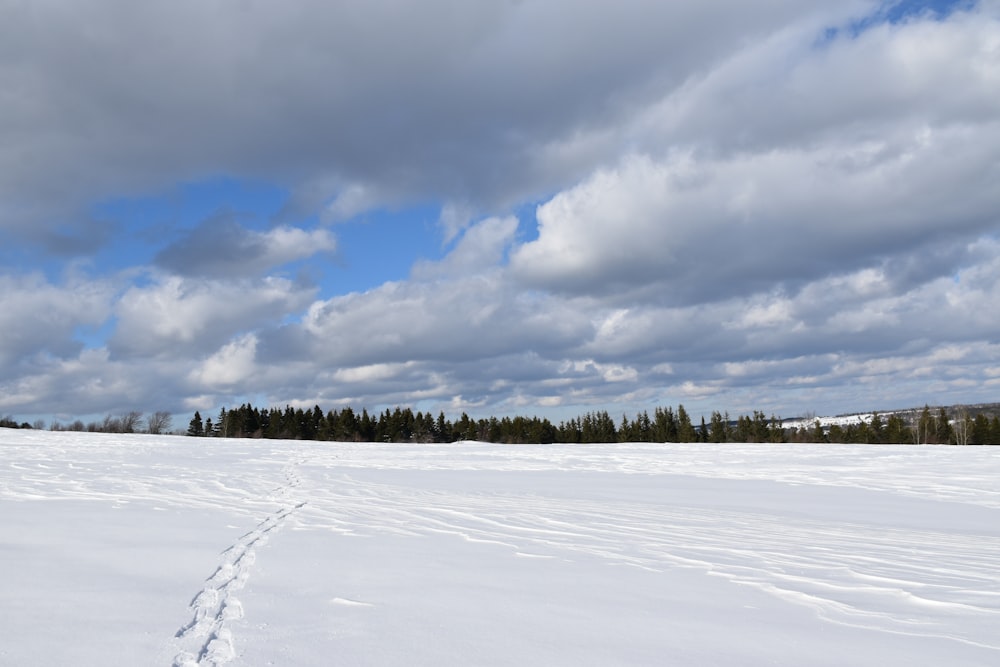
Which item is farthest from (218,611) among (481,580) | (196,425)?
(196,425)

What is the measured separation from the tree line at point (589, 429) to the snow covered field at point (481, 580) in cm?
7642

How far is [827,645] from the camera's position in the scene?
3.74 metres

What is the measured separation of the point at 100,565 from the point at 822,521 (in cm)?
961

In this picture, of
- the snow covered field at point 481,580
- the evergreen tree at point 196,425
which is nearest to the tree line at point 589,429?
the evergreen tree at point 196,425

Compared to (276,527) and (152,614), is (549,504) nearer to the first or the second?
(276,527)

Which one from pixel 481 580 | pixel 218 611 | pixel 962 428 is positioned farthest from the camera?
pixel 962 428

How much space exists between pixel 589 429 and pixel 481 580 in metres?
95.6

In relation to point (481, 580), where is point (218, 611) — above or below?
above

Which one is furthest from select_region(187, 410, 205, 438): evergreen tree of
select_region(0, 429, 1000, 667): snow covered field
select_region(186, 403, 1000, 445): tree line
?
select_region(0, 429, 1000, 667): snow covered field

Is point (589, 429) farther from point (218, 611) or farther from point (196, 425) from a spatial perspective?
point (218, 611)

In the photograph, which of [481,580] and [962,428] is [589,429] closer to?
[962,428]

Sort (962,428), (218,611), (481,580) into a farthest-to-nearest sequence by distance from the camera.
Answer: (962,428) < (481,580) < (218,611)

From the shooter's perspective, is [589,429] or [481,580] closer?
[481,580]

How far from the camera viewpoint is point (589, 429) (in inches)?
3893
